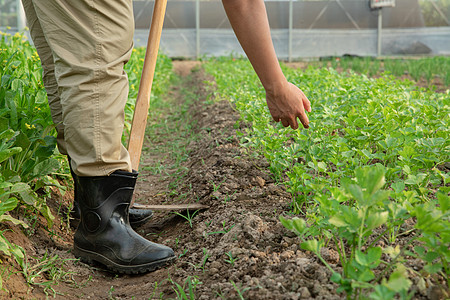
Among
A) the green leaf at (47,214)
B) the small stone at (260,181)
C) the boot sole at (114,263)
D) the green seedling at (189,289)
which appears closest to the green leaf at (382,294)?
the green seedling at (189,289)

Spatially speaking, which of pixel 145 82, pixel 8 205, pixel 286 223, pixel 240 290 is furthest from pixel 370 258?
pixel 145 82

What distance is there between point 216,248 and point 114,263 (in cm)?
43

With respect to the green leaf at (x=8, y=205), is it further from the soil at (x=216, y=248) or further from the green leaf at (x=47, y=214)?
the green leaf at (x=47, y=214)

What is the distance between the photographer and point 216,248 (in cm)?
172

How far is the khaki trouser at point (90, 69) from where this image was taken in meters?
1.60

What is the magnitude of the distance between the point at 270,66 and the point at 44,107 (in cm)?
123

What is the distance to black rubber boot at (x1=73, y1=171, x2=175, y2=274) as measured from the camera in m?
1.81

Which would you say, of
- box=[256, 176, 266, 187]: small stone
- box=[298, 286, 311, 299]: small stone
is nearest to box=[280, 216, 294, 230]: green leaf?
box=[298, 286, 311, 299]: small stone

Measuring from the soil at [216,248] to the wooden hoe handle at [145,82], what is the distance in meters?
0.38

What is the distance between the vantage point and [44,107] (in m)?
2.25

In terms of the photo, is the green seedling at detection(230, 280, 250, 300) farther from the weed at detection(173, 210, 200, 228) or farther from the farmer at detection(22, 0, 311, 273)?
the weed at detection(173, 210, 200, 228)

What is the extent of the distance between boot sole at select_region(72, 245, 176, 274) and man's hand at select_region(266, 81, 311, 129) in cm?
70

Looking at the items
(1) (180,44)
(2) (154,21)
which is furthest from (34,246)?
(1) (180,44)

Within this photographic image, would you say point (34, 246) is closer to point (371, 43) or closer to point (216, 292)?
point (216, 292)
